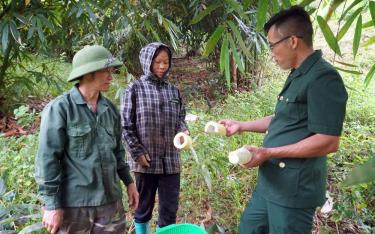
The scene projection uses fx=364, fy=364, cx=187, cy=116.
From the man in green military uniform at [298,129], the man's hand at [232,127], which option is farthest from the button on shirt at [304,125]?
the man's hand at [232,127]

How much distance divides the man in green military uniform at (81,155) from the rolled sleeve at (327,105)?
86cm

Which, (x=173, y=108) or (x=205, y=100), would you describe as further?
(x=205, y=100)

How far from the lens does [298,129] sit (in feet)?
4.97

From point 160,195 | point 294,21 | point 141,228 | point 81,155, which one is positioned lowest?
point 141,228

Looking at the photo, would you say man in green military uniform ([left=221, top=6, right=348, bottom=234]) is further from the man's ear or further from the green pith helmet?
the green pith helmet

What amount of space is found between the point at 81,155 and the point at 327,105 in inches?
40.5

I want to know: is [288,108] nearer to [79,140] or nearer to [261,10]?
[261,10]

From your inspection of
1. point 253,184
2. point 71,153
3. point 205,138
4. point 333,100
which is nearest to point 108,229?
point 71,153

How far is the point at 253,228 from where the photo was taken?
176cm

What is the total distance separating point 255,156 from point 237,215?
129 cm

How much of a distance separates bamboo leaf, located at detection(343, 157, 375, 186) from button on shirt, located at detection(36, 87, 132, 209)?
124cm

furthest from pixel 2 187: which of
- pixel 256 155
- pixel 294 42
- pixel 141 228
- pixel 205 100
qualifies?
pixel 205 100

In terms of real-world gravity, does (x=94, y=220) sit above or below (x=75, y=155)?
below

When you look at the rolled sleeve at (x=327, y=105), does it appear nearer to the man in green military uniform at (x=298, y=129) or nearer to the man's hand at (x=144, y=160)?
the man in green military uniform at (x=298, y=129)
